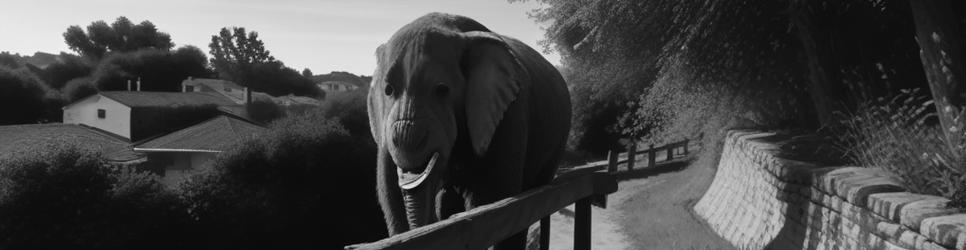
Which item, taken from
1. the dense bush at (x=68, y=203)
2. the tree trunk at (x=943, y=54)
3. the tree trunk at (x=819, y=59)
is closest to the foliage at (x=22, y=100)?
the dense bush at (x=68, y=203)

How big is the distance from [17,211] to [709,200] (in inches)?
789

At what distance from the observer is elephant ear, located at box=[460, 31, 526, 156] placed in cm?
420

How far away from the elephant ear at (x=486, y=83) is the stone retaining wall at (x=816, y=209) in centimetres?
255

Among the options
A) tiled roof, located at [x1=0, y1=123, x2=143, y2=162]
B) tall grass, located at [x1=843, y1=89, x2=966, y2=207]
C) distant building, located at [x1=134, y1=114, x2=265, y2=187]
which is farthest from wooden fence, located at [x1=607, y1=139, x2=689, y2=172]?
tiled roof, located at [x1=0, y1=123, x2=143, y2=162]

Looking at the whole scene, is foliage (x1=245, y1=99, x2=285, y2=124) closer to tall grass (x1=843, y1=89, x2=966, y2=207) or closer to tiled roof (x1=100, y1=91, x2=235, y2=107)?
tiled roof (x1=100, y1=91, x2=235, y2=107)

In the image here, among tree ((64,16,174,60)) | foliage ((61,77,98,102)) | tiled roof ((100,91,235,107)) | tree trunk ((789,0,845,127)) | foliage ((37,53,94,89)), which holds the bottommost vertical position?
tree trunk ((789,0,845,127))

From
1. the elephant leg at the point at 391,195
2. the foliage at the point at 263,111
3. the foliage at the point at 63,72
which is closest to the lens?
the elephant leg at the point at 391,195

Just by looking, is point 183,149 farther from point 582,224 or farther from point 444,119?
point 444,119

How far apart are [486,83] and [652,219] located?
9260mm

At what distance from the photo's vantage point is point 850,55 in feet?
34.2

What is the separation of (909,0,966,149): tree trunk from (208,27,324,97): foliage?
6940cm

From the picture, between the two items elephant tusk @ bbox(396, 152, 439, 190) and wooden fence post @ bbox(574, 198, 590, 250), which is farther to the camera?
wooden fence post @ bbox(574, 198, 590, 250)

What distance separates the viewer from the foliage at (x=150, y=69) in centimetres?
6431

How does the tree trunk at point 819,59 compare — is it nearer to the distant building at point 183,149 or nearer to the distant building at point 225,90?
the distant building at point 183,149
